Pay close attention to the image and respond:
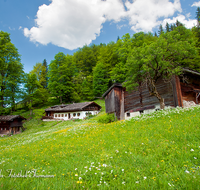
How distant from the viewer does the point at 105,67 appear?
55.8 m

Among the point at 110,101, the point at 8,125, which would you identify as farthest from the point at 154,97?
the point at 8,125

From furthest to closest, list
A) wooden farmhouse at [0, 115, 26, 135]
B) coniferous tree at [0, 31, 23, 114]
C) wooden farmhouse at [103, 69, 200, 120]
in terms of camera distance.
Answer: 1. coniferous tree at [0, 31, 23, 114]
2. wooden farmhouse at [0, 115, 26, 135]
3. wooden farmhouse at [103, 69, 200, 120]

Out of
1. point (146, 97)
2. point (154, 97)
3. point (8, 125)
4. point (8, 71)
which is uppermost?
point (8, 71)

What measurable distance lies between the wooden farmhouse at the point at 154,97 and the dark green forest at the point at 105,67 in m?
1.37

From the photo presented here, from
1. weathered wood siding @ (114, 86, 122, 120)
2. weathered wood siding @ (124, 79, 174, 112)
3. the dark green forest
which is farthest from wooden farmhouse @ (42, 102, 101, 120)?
weathered wood siding @ (124, 79, 174, 112)

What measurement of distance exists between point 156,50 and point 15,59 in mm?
41921

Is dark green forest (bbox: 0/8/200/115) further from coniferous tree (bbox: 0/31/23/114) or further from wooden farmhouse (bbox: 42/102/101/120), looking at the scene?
wooden farmhouse (bbox: 42/102/101/120)

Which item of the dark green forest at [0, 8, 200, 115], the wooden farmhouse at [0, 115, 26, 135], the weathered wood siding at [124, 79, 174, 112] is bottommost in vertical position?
the wooden farmhouse at [0, 115, 26, 135]

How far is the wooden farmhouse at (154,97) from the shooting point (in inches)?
587

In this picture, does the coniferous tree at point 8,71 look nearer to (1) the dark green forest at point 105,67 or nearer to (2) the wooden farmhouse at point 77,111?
(1) the dark green forest at point 105,67

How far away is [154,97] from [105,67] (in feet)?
135

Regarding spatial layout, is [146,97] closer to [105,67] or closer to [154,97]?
[154,97]

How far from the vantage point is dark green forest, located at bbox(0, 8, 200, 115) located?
45.2 ft

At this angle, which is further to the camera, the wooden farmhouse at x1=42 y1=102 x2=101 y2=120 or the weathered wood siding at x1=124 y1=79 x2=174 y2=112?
the wooden farmhouse at x1=42 y1=102 x2=101 y2=120
